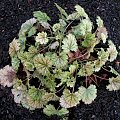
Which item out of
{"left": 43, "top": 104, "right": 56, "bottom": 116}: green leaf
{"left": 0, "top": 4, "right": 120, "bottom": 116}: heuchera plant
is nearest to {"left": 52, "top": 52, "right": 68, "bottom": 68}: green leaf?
{"left": 0, "top": 4, "right": 120, "bottom": 116}: heuchera plant

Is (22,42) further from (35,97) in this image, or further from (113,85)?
(113,85)

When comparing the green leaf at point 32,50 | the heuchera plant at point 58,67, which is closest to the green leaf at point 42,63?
the heuchera plant at point 58,67

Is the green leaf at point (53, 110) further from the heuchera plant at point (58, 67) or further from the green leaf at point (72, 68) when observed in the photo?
the green leaf at point (72, 68)

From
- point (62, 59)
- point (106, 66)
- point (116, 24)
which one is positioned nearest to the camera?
point (62, 59)

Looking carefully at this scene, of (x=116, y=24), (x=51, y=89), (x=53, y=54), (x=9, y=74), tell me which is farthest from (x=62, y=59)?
(x=116, y=24)

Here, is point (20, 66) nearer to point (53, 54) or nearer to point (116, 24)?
point (53, 54)
